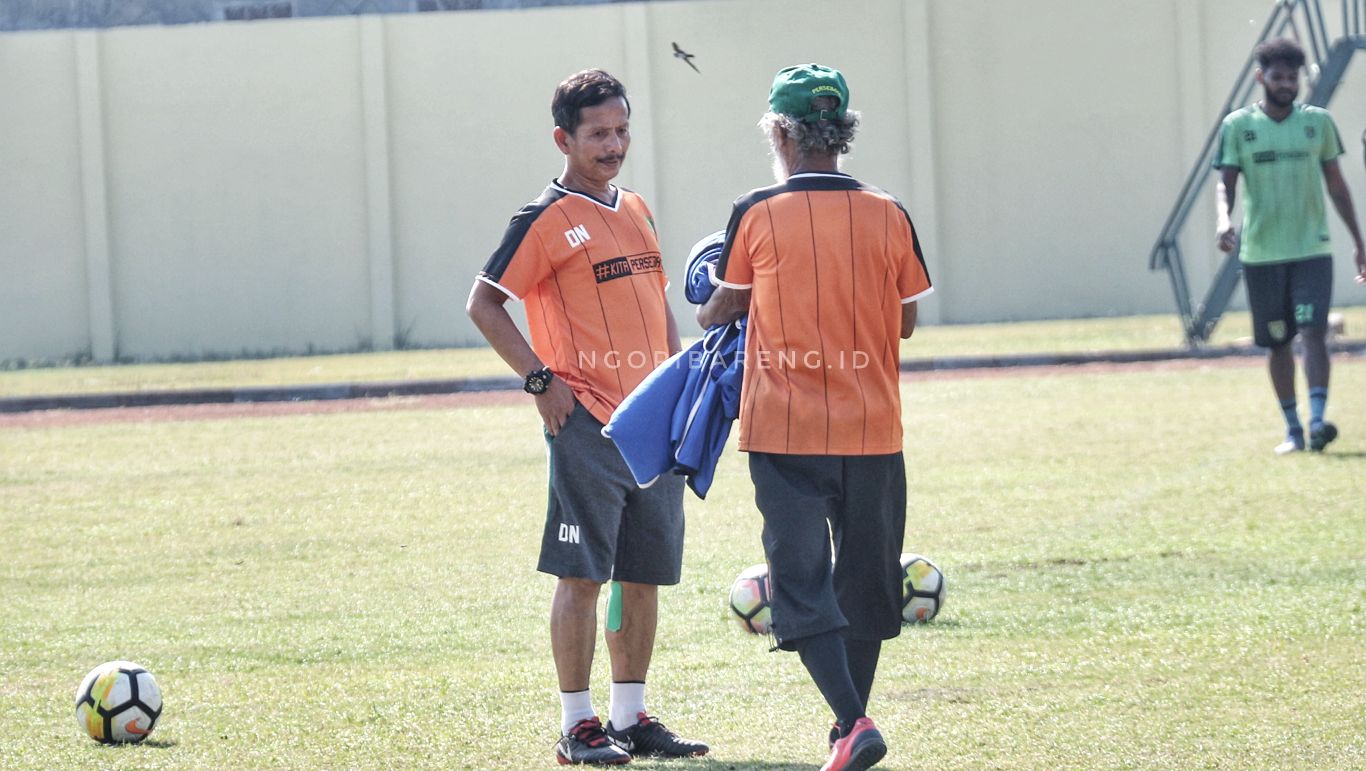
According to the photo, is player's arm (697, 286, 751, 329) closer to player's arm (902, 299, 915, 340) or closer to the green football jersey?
player's arm (902, 299, 915, 340)

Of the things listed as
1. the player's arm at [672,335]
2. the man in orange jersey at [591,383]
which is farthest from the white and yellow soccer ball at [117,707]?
the player's arm at [672,335]

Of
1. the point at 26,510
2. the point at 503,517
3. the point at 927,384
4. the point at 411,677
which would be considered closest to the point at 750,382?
the point at 411,677

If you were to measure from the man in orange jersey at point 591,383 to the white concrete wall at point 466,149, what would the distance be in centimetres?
2235

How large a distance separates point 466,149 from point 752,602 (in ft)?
71.7

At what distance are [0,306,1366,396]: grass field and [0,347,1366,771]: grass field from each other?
7430 millimetres

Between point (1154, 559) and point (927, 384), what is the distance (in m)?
9.48

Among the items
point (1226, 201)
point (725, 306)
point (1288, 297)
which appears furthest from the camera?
point (1226, 201)

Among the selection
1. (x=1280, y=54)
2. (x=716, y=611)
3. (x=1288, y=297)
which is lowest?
(x=716, y=611)

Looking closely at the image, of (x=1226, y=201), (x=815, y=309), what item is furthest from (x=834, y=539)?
(x=1226, y=201)

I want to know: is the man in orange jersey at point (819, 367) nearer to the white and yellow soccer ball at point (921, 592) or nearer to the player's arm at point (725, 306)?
the player's arm at point (725, 306)

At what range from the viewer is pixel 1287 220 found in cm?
1074

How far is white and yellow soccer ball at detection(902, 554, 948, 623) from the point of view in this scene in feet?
21.6

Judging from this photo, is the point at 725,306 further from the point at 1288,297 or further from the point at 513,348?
the point at 1288,297

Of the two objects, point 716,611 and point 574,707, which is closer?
point 574,707
